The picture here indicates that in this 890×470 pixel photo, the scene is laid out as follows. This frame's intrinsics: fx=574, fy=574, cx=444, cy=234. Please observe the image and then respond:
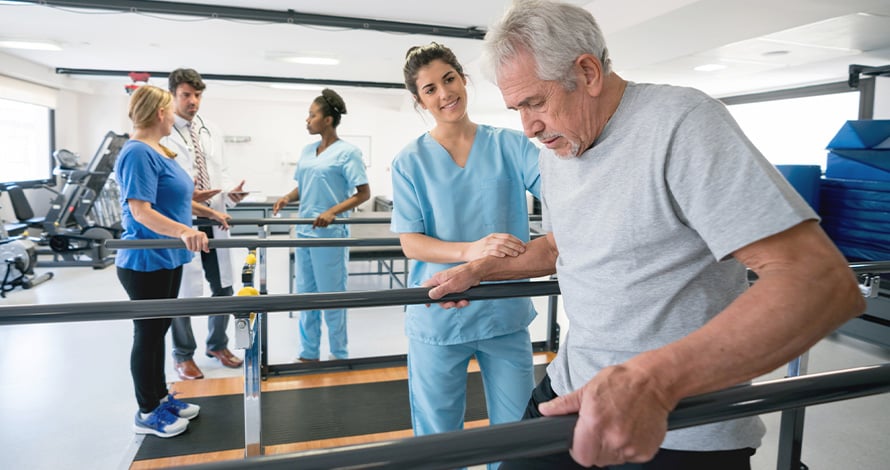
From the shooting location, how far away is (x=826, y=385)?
817 millimetres

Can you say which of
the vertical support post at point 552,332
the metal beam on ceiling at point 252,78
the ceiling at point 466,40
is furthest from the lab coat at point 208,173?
the metal beam on ceiling at point 252,78

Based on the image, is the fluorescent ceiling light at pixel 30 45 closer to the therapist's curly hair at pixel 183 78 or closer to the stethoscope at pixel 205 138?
the stethoscope at pixel 205 138

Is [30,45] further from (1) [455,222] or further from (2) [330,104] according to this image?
(1) [455,222]

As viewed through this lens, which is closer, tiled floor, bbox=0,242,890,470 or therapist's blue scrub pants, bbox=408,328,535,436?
therapist's blue scrub pants, bbox=408,328,535,436

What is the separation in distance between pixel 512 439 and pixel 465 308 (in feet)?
3.12

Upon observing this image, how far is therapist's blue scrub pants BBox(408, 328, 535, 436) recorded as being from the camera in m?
1.65

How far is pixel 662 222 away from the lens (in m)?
0.89

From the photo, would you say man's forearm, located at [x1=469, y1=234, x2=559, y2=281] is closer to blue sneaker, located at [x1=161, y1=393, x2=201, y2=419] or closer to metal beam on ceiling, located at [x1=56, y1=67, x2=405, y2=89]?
blue sneaker, located at [x1=161, y1=393, x2=201, y2=419]

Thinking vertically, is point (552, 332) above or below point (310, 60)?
below

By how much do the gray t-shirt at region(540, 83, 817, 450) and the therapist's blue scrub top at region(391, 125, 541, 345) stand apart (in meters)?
0.54

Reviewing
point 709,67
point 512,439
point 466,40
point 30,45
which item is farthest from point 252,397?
point 30,45

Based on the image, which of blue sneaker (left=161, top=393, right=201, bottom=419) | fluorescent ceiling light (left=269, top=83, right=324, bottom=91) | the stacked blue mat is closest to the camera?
blue sneaker (left=161, top=393, right=201, bottom=419)

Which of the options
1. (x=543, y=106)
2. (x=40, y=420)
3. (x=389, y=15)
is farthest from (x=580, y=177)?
(x=389, y=15)

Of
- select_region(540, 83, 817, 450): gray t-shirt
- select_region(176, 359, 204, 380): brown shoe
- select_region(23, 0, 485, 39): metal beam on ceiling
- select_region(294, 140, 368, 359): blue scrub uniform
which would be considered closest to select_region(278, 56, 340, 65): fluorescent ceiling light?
select_region(23, 0, 485, 39): metal beam on ceiling
